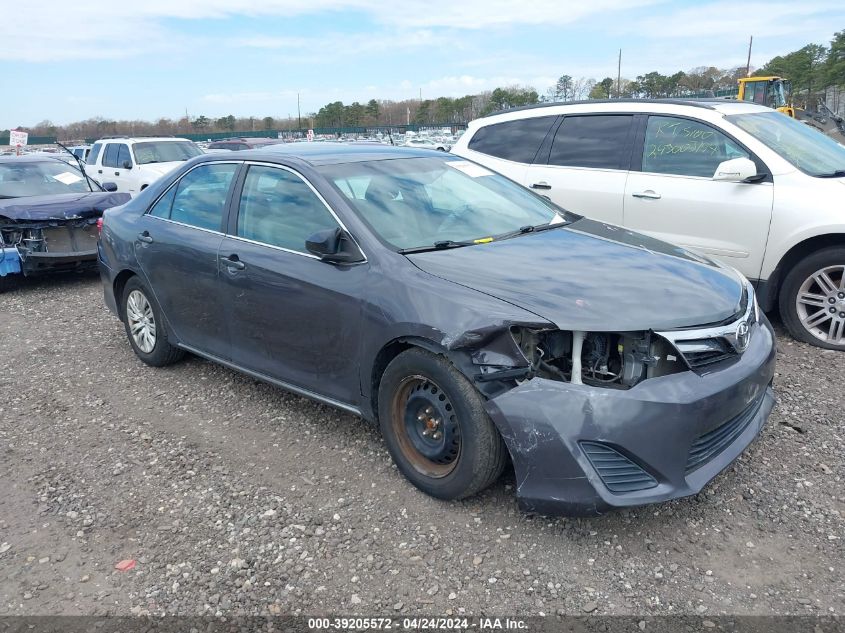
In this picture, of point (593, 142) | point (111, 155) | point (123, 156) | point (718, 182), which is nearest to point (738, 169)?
point (718, 182)

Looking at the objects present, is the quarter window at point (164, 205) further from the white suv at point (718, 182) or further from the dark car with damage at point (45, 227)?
the dark car with damage at point (45, 227)

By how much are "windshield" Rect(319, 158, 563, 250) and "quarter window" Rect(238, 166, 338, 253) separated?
180 mm

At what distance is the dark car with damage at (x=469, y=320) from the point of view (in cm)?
273

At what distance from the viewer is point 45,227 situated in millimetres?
7879

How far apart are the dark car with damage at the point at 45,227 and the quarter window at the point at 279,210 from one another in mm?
4923

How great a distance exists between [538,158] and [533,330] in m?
4.05

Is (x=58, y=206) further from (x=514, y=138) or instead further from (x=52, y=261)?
(x=514, y=138)

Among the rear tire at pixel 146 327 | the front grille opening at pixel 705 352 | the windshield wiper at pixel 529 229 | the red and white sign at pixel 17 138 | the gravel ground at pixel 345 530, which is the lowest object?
the gravel ground at pixel 345 530

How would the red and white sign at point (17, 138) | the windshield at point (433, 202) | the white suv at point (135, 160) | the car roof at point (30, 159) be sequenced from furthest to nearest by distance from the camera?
the white suv at point (135, 160), the red and white sign at point (17, 138), the car roof at point (30, 159), the windshield at point (433, 202)

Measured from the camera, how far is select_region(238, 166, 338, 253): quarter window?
12.2ft

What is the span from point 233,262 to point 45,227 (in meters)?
5.11

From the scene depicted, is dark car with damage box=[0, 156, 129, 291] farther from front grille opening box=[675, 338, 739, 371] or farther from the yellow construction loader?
the yellow construction loader

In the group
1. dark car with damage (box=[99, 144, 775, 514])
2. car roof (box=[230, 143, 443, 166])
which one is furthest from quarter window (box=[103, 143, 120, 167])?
car roof (box=[230, 143, 443, 166])

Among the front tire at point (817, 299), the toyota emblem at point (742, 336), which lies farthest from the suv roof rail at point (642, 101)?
the toyota emblem at point (742, 336)
